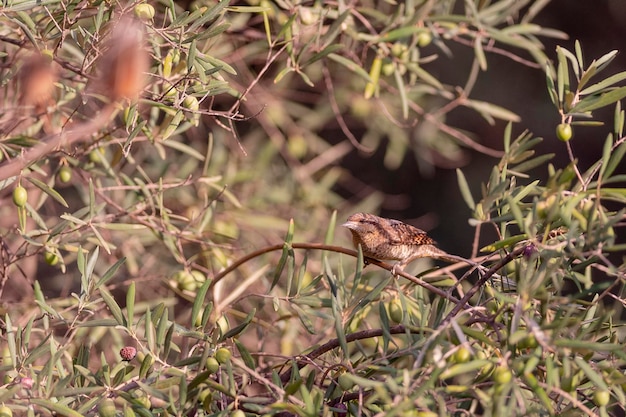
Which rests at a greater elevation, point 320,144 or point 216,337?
point 216,337

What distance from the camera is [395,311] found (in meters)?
2.54

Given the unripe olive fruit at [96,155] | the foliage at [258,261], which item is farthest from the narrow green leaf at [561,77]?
the unripe olive fruit at [96,155]

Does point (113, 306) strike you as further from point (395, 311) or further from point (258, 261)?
point (258, 261)

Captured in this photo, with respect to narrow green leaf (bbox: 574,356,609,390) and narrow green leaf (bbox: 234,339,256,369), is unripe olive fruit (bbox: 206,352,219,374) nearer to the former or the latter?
narrow green leaf (bbox: 234,339,256,369)

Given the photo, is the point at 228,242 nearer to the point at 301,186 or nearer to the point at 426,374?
the point at 301,186

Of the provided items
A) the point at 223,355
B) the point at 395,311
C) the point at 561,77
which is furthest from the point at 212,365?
the point at 561,77

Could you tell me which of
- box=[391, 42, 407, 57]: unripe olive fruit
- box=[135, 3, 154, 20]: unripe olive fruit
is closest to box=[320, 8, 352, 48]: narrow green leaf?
box=[391, 42, 407, 57]: unripe olive fruit

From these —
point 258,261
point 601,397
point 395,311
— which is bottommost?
point 258,261

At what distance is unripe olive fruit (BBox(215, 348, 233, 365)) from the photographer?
1.91m

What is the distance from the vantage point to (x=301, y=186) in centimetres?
439

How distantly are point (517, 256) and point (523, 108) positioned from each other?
4328 millimetres

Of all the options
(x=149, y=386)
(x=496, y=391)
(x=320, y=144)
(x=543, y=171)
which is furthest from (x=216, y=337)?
(x=543, y=171)

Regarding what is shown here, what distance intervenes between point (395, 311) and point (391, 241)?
0.64 metres

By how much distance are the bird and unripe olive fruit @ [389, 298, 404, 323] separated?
0.44 m
